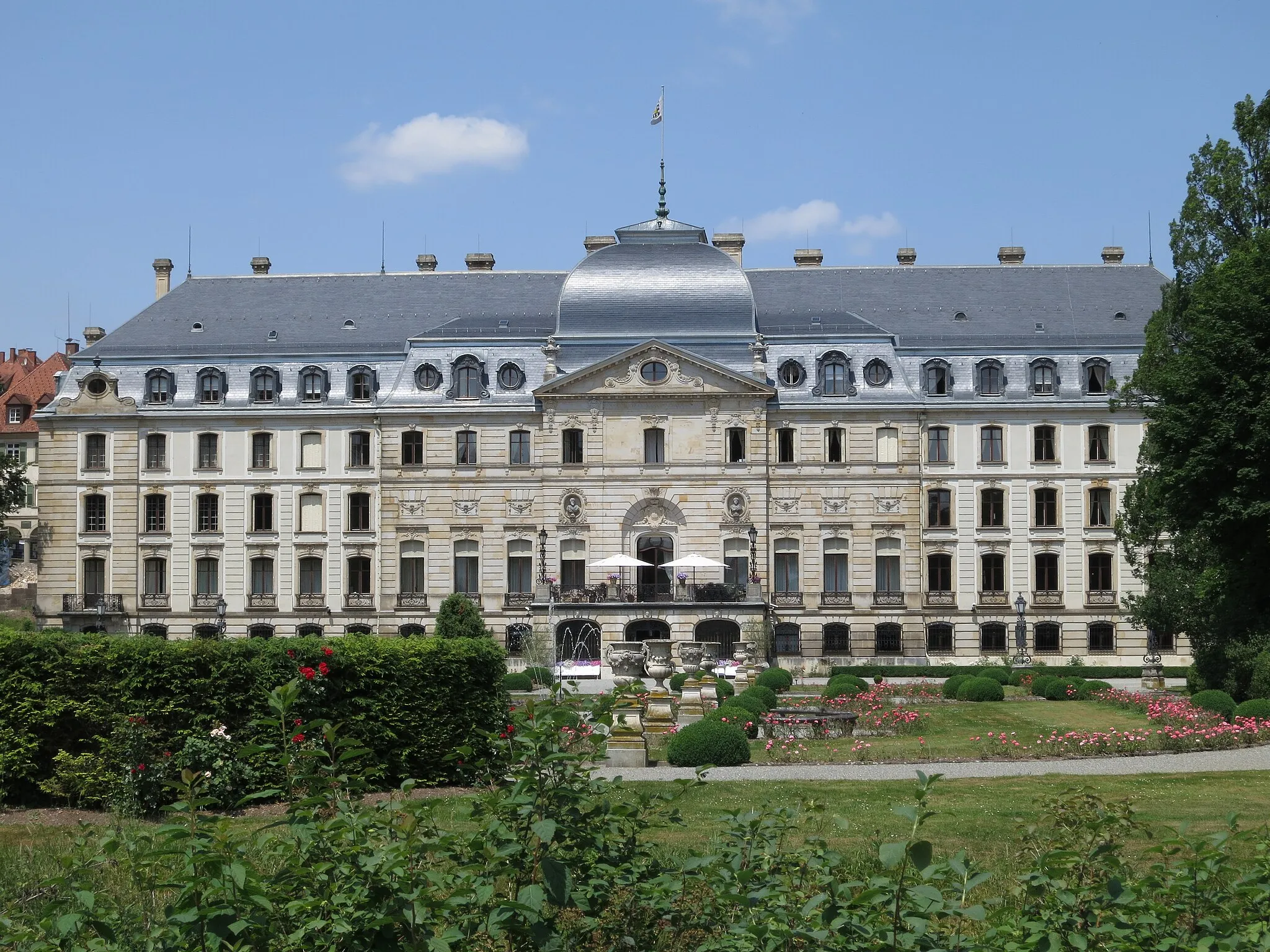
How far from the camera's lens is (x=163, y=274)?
71562 millimetres

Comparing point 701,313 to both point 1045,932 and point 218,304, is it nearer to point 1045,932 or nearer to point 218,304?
point 218,304

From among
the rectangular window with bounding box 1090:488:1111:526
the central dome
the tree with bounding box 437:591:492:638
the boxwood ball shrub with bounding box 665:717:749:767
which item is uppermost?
the central dome

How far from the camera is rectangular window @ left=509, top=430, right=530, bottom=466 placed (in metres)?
61.6

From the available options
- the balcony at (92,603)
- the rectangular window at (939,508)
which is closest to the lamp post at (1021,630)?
the rectangular window at (939,508)

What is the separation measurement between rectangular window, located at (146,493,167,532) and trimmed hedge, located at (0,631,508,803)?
42.0m

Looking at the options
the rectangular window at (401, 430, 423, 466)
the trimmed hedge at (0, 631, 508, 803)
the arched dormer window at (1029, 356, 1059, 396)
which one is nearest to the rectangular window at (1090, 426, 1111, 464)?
the arched dormer window at (1029, 356, 1059, 396)

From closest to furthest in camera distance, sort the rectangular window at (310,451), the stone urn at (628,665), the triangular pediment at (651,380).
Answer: the stone urn at (628,665) < the triangular pediment at (651,380) < the rectangular window at (310,451)

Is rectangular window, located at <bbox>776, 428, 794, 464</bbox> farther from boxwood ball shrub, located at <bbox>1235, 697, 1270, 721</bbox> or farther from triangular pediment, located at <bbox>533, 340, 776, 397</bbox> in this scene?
boxwood ball shrub, located at <bbox>1235, 697, 1270, 721</bbox>

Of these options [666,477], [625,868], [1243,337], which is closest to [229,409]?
[666,477]

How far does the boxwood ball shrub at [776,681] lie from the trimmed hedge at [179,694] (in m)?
22.2

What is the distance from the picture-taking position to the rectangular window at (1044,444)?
2410 inches

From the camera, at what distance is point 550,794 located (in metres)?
8.87

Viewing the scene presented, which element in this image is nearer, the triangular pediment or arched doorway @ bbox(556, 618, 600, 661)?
arched doorway @ bbox(556, 618, 600, 661)

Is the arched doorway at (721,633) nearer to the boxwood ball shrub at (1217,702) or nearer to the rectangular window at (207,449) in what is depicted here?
the rectangular window at (207,449)
